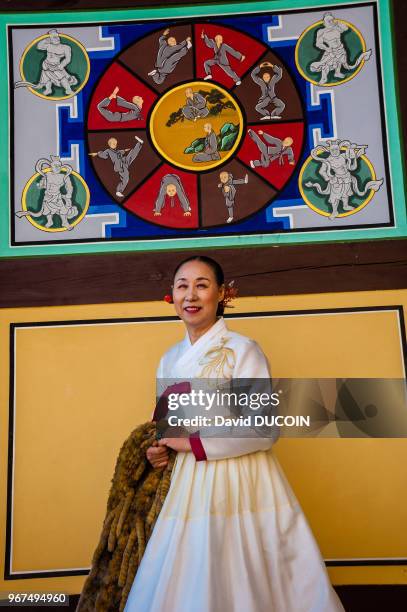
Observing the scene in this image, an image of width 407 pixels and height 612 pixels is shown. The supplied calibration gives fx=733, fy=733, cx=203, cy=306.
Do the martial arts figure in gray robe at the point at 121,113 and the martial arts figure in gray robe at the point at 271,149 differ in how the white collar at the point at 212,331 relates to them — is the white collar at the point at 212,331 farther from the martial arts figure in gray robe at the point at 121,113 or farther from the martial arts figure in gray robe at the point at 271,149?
the martial arts figure in gray robe at the point at 121,113

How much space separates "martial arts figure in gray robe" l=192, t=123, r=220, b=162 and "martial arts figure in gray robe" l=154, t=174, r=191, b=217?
18 cm

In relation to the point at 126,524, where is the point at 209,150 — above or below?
above

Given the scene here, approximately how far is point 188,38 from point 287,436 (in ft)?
8.18

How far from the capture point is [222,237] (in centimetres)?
421

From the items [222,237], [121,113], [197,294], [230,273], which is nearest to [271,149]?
[222,237]

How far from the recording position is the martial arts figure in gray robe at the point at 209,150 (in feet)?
14.3

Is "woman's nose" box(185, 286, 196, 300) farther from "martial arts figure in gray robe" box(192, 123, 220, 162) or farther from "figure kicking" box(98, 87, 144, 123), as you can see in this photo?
"figure kicking" box(98, 87, 144, 123)

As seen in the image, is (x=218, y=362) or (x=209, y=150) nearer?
(x=218, y=362)

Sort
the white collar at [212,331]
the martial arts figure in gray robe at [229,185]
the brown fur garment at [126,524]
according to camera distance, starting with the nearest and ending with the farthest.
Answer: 1. the brown fur garment at [126,524]
2. the white collar at [212,331]
3. the martial arts figure in gray robe at [229,185]

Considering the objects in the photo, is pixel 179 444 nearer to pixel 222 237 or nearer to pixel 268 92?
pixel 222 237

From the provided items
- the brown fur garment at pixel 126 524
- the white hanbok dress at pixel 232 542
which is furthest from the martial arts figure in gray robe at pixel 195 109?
the brown fur garment at pixel 126 524

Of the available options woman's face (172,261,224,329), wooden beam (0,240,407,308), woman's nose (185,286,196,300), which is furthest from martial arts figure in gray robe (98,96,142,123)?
woman's nose (185,286,196,300)

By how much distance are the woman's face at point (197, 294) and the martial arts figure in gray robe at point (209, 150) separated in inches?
50.6

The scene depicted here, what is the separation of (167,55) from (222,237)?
1.24 metres
